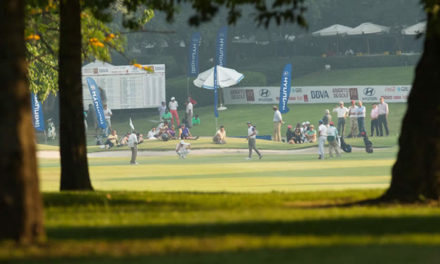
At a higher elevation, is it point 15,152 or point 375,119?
point 15,152

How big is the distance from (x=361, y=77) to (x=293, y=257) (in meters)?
60.4

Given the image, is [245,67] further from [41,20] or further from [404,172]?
[404,172]

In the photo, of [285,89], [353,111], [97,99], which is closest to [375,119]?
[353,111]

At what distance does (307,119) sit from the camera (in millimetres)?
53188

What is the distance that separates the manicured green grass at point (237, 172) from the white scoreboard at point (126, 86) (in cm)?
1312

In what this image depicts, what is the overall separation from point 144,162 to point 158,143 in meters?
8.09

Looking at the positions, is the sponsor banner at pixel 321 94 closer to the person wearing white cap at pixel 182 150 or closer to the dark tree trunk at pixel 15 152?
the person wearing white cap at pixel 182 150

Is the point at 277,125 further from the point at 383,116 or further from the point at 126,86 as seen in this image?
the point at 126,86

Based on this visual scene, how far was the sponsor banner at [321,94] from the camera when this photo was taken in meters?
58.2

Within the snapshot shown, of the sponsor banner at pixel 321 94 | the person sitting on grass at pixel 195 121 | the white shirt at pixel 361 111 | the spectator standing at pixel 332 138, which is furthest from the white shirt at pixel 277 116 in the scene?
the sponsor banner at pixel 321 94

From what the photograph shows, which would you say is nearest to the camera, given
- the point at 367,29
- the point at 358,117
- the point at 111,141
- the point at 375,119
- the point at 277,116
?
the point at 358,117

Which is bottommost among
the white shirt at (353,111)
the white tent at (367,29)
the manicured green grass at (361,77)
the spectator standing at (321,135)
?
the spectator standing at (321,135)

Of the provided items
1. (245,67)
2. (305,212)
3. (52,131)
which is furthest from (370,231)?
(245,67)

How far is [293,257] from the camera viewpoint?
8.57 metres
